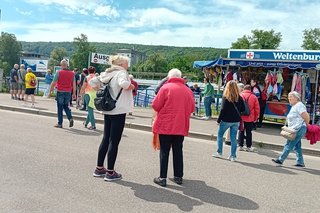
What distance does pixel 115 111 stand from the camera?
17.8ft

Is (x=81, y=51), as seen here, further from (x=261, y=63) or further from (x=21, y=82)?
(x=261, y=63)

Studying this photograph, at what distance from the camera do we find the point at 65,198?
4672 mm

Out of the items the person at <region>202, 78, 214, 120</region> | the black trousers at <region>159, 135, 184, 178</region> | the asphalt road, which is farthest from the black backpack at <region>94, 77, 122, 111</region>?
the person at <region>202, 78, 214, 120</region>

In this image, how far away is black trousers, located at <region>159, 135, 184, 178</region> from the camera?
5574 millimetres

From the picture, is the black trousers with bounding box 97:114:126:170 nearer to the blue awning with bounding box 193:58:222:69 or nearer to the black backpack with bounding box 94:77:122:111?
the black backpack with bounding box 94:77:122:111

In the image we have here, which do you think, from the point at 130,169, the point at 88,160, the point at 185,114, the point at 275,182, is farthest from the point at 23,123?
the point at 275,182

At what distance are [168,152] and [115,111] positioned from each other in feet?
3.30

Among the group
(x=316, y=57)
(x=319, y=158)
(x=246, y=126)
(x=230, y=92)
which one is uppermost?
(x=316, y=57)

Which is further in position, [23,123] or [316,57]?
[316,57]

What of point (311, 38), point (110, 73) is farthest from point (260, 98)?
point (311, 38)

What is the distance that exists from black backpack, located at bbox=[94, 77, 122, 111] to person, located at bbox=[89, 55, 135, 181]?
49mm

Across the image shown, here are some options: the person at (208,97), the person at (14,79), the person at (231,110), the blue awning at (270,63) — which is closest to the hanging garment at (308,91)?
the blue awning at (270,63)

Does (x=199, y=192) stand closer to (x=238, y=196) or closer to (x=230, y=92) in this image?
(x=238, y=196)

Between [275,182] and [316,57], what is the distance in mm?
8570
